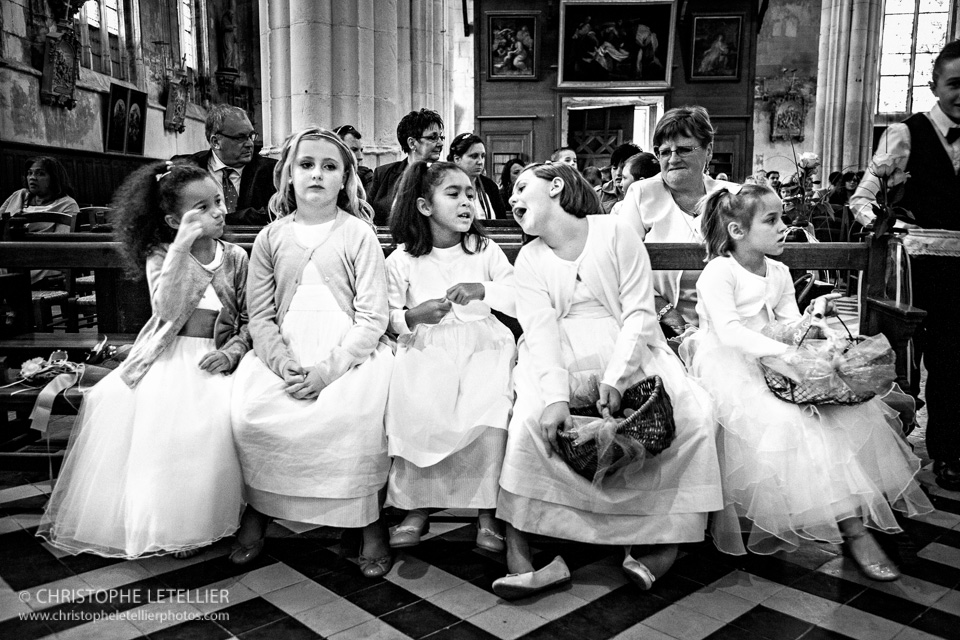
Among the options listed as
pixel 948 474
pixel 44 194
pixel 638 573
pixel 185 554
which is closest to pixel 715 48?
pixel 44 194

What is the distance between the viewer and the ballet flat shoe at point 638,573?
248 cm

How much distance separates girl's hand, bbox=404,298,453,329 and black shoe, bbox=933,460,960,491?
7.87ft

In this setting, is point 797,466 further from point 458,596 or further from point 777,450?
point 458,596

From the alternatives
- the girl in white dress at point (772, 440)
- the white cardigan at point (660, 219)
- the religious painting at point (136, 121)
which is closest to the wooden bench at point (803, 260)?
the white cardigan at point (660, 219)

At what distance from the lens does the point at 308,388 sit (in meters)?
2.69

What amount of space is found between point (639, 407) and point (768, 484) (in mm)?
518

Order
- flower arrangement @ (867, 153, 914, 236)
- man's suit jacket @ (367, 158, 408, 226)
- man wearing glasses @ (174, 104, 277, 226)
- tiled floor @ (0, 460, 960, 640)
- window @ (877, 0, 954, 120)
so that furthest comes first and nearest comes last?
window @ (877, 0, 954, 120), man's suit jacket @ (367, 158, 408, 226), man wearing glasses @ (174, 104, 277, 226), flower arrangement @ (867, 153, 914, 236), tiled floor @ (0, 460, 960, 640)

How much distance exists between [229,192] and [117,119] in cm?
985

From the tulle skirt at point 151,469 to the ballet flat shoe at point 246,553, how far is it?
0.26 feet

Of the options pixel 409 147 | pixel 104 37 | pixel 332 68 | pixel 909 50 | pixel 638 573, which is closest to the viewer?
pixel 638 573

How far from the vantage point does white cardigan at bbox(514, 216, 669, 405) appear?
267 centimetres

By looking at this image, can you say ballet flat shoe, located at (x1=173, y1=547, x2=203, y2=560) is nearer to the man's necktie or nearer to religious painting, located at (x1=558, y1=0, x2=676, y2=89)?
the man's necktie

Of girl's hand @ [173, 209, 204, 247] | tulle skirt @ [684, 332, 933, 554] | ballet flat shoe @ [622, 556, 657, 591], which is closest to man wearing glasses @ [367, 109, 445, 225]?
girl's hand @ [173, 209, 204, 247]

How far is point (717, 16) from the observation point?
14.6 metres
